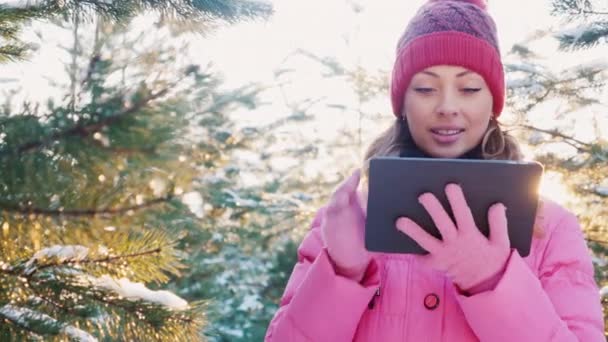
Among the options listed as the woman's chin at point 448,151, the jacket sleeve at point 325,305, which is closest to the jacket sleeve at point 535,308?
the jacket sleeve at point 325,305

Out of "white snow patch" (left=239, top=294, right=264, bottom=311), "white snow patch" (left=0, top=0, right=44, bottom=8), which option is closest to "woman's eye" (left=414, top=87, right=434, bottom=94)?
"white snow patch" (left=0, top=0, right=44, bottom=8)

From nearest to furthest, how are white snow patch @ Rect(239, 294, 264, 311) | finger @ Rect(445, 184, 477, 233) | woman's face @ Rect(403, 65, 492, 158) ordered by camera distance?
1. finger @ Rect(445, 184, 477, 233)
2. woman's face @ Rect(403, 65, 492, 158)
3. white snow patch @ Rect(239, 294, 264, 311)

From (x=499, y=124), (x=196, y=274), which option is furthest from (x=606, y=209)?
(x=196, y=274)

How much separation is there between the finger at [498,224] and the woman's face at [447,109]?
1.51 feet

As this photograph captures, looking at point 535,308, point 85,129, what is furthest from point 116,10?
point 535,308

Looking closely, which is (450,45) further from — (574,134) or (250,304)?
(250,304)

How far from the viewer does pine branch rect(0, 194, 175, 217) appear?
→ 1633 mm

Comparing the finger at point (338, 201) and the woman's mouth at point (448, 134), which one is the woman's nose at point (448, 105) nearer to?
the woman's mouth at point (448, 134)

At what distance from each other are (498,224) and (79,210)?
35.7 inches

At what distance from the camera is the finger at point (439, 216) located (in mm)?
1452

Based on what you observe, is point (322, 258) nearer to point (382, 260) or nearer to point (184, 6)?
point (382, 260)

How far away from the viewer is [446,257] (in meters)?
1.48

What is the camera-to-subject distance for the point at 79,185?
168 centimetres

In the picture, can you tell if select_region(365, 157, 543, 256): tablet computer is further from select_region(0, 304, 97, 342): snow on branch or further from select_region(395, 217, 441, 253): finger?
select_region(0, 304, 97, 342): snow on branch
